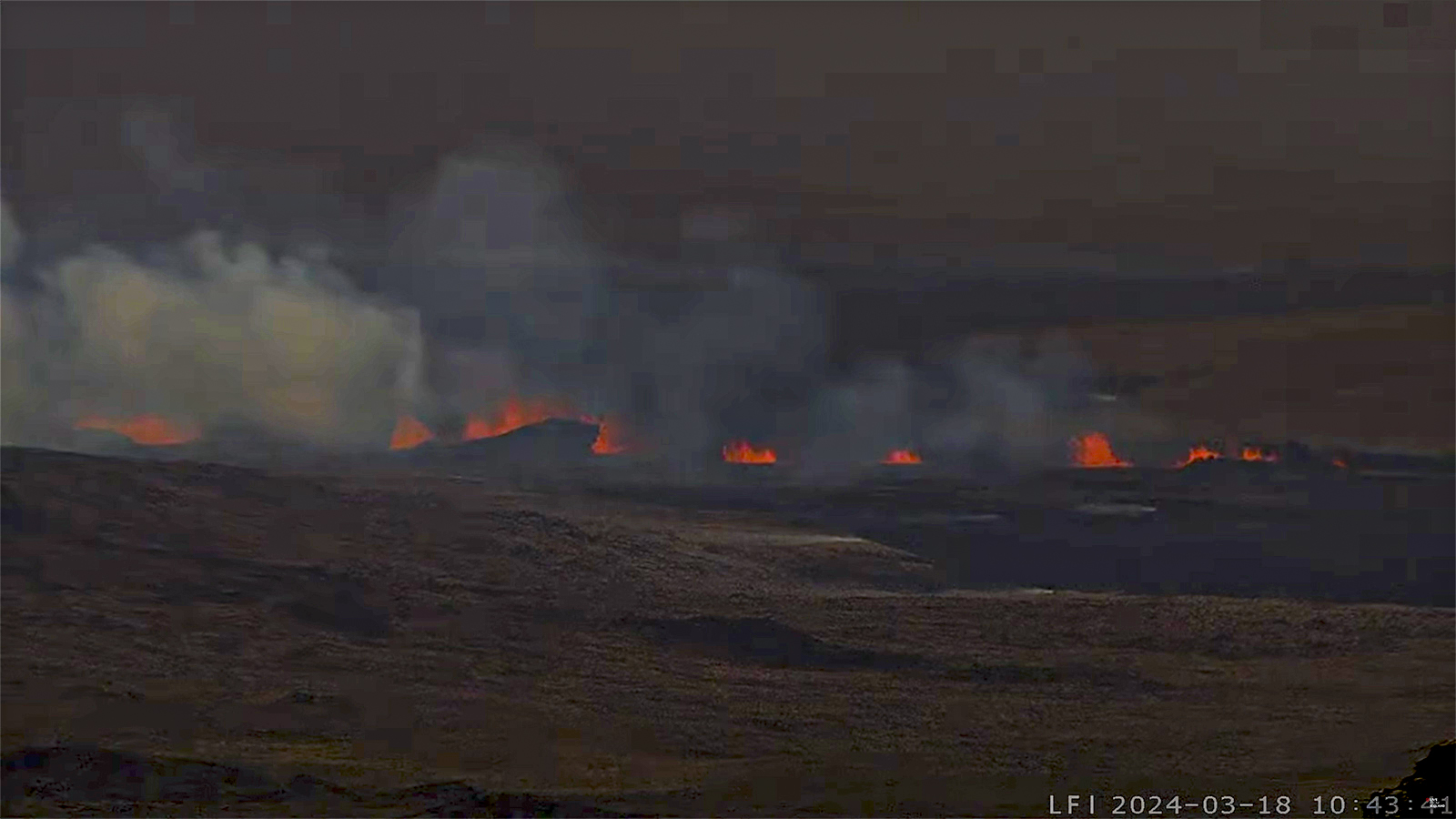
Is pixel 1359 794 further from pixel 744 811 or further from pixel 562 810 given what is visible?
pixel 562 810

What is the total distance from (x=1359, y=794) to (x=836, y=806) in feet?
151

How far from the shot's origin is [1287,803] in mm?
189500

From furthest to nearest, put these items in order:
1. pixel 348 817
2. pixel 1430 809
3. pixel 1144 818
A: pixel 348 817, pixel 1144 818, pixel 1430 809

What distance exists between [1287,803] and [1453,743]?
13404cm

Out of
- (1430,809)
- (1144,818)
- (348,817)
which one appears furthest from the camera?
(348,817)

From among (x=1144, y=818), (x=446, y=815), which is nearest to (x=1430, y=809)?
(x=1144, y=818)

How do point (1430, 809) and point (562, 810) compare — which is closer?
point (1430, 809)

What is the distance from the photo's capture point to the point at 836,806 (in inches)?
7844

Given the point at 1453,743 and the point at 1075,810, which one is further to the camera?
the point at 1075,810

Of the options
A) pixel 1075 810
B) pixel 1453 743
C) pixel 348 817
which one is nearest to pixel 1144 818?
pixel 1075 810

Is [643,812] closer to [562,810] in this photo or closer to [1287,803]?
[562,810]

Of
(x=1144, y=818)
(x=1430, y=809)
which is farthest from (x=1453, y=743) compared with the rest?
(x=1144, y=818)

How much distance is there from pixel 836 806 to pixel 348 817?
146 ft

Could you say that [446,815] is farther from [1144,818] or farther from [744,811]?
[1144,818]
